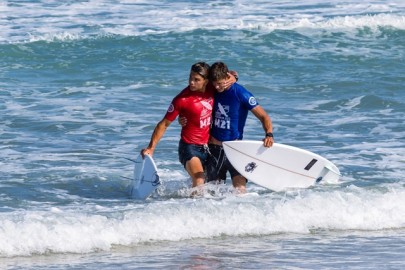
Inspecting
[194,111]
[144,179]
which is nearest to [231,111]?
[194,111]

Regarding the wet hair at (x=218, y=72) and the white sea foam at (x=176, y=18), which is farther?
the white sea foam at (x=176, y=18)

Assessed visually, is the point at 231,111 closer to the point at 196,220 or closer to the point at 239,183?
the point at 239,183

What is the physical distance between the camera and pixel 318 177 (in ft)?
35.2

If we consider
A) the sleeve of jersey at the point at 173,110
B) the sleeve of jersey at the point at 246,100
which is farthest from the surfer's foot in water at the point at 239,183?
the sleeve of jersey at the point at 173,110

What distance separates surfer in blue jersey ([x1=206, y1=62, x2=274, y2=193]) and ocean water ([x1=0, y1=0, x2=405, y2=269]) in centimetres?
25

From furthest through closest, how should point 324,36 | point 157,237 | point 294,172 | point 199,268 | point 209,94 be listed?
Answer: point 324,36, point 294,172, point 209,94, point 157,237, point 199,268

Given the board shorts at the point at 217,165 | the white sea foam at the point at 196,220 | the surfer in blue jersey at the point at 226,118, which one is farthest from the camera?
the board shorts at the point at 217,165

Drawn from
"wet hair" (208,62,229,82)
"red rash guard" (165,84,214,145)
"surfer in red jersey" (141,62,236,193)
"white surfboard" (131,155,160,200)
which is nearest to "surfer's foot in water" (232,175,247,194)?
"surfer in red jersey" (141,62,236,193)

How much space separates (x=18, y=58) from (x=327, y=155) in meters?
9.38

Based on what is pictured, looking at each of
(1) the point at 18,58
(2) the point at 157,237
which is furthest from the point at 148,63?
(2) the point at 157,237

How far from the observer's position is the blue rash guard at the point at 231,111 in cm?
980

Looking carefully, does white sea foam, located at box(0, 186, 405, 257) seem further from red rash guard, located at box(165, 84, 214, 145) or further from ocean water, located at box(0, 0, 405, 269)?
red rash guard, located at box(165, 84, 214, 145)

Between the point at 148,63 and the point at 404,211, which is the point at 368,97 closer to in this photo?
the point at 148,63

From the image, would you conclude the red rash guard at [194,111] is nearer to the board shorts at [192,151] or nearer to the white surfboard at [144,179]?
the board shorts at [192,151]
